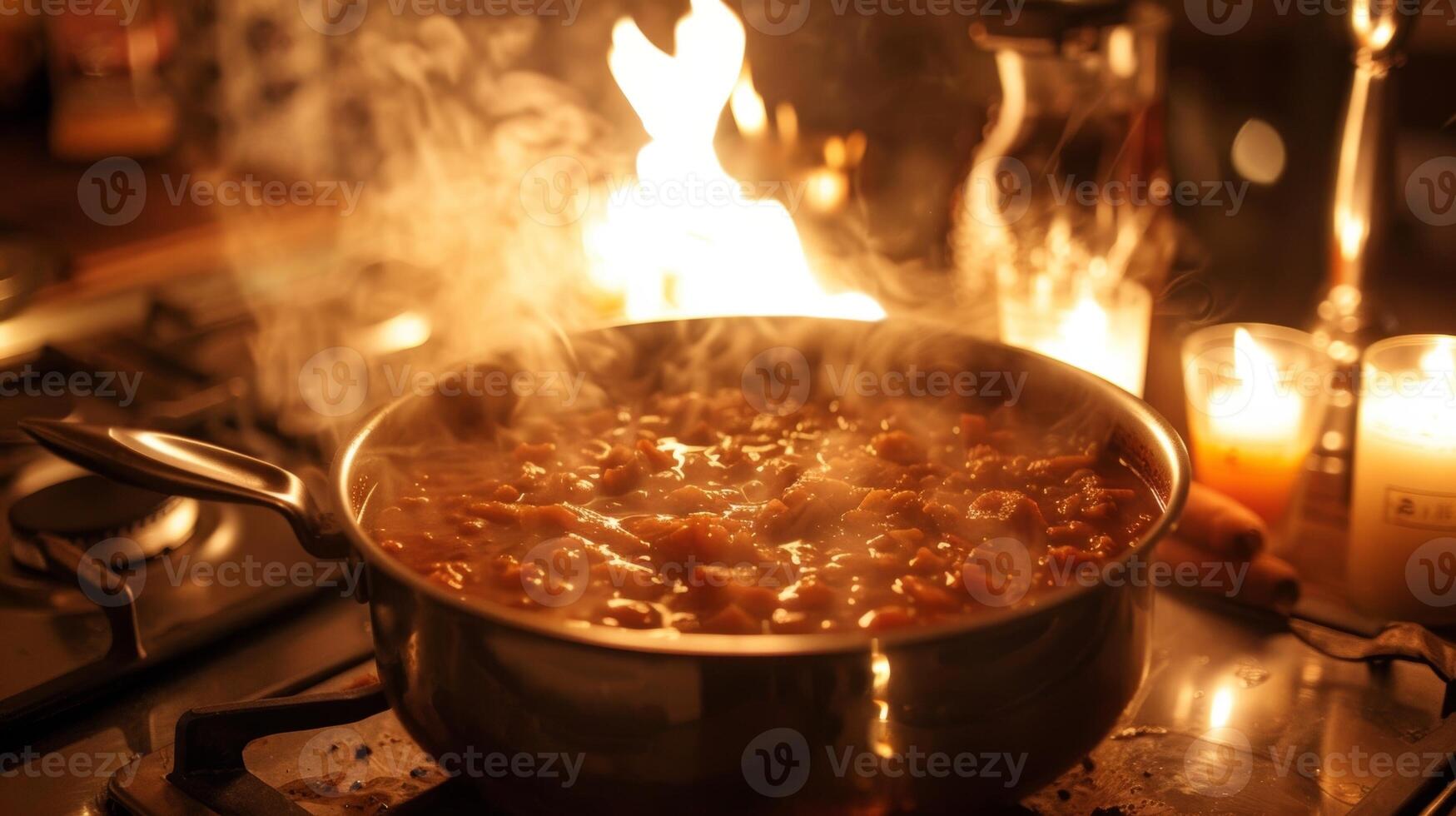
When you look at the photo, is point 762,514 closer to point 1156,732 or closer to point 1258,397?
point 1156,732

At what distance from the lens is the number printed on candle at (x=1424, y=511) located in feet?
4.85

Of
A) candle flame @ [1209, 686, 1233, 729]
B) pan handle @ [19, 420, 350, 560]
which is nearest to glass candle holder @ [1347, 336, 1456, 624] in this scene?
candle flame @ [1209, 686, 1233, 729]

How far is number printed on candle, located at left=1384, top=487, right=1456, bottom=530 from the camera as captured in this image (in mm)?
1479

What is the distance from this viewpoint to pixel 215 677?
139 centimetres

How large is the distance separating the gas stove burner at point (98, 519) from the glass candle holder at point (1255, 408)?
1518 millimetres

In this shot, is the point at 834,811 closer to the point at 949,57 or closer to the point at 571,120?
the point at 949,57

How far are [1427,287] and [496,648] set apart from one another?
224 centimetres

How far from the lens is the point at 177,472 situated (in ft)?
3.69

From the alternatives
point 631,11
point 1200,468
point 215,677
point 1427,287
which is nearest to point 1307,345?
point 1200,468

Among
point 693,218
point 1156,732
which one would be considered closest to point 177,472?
point 1156,732

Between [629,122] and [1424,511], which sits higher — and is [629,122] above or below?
above

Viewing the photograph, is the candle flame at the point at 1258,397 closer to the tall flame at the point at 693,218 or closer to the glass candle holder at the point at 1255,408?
the glass candle holder at the point at 1255,408

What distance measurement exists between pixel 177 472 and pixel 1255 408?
1.49 metres

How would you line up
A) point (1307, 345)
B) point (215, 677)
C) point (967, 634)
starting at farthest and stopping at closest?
1. point (1307, 345)
2. point (215, 677)
3. point (967, 634)
